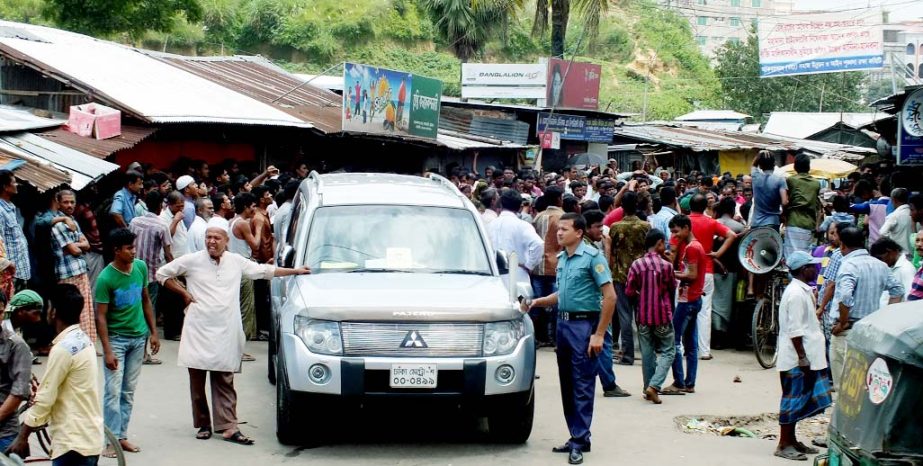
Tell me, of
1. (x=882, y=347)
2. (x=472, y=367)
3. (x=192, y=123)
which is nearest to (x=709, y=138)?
(x=192, y=123)

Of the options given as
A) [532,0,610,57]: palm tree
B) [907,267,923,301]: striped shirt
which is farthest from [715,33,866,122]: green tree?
[907,267,923,301]: striped shirt

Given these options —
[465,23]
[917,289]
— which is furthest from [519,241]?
[465,23]

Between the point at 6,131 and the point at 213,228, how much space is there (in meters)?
6.88

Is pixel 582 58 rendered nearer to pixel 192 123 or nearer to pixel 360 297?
pixel 192 123

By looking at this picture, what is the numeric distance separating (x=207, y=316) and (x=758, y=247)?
7.69 metres

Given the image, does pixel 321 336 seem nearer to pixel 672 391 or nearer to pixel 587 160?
pixel 672 391

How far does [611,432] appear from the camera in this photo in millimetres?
9672

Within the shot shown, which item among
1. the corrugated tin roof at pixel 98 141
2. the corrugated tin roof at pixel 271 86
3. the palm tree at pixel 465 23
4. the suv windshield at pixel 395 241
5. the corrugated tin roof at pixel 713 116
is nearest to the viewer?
the suv windshield at pixel 395 241

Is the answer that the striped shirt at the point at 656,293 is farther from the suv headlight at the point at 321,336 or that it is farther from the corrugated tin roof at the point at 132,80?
the corrugated tin roof at the point at 132,80

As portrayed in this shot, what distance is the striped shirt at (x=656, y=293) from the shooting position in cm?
1081

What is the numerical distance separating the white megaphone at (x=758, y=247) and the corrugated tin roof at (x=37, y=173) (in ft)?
25.9

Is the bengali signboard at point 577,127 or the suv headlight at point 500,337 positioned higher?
the bengali signboard at point 577,127

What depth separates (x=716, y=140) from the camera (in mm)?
37625

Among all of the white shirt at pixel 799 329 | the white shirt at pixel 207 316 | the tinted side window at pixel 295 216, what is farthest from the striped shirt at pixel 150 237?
the white shirt at pixel 799 329
